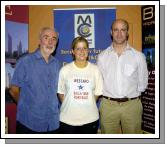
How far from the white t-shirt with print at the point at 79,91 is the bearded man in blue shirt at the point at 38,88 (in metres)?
0.09

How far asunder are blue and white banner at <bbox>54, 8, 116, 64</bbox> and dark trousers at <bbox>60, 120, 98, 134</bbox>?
61 centimetres

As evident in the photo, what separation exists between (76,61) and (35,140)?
84 cm

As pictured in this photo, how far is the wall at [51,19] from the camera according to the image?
2.59 meters

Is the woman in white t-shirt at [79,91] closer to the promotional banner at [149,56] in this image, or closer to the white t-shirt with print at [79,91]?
the white t-shirt with print at [79,91]

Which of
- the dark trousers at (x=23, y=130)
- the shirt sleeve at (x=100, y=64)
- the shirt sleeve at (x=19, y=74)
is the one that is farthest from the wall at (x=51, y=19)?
the dark trousers at (x=23, y=130)

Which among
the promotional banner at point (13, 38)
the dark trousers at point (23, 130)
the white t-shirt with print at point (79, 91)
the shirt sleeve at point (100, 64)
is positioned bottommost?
the dark trousers at point (23, 130)

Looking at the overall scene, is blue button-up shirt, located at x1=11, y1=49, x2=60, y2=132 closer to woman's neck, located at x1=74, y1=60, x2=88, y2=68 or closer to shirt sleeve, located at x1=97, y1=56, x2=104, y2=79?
woman's neck, located at x1=74, y1=60, x2=88, y2=68

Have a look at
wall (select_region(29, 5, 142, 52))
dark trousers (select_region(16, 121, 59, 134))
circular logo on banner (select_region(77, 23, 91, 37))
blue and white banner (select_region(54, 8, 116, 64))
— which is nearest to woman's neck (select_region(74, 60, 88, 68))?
blue and white banner (select_region(54, 8, 116, 64))

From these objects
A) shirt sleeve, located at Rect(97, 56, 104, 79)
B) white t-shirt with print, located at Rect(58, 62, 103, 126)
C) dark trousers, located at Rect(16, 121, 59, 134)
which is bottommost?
dark trousers, located at Rect(16, 121, 59, 134)

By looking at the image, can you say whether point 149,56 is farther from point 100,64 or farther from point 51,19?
point 51,19

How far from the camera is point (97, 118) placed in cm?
258

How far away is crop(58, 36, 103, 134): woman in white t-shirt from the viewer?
→ 8.20 ft

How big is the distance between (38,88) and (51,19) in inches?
26.7

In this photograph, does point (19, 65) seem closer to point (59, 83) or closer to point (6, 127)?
point (59, 83)
